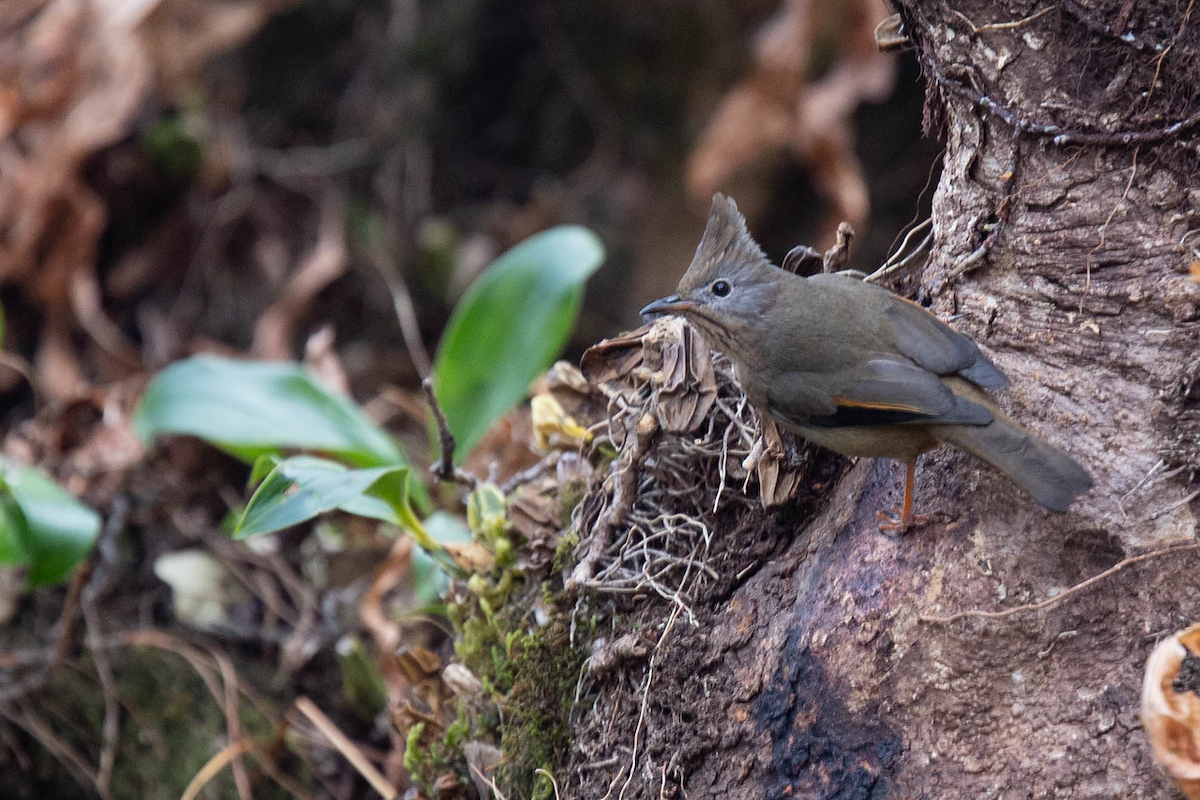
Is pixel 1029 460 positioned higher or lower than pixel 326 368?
higher

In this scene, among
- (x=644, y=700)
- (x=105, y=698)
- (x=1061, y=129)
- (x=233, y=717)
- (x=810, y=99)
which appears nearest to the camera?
(x=1061, y=129)

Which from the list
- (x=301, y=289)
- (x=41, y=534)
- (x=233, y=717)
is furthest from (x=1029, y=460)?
(x=301, y=289)

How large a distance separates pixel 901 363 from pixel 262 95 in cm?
506

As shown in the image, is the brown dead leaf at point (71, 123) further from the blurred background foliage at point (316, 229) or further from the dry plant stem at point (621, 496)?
the dry plant stem at point (621, 496)

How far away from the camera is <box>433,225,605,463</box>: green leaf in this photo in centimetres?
356

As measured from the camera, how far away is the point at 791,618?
223cm

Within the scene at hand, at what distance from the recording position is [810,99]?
5.34 meters

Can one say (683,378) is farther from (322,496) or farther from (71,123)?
(71,123)

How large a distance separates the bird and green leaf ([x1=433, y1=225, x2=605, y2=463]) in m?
0.82

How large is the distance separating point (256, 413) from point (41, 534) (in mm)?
763

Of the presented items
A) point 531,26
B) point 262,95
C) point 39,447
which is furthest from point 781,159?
point 39,447

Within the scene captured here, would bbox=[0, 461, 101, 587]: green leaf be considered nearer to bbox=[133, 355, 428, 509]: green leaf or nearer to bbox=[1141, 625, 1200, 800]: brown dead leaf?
bbox=[133, 355, 428, 509]: green leaf

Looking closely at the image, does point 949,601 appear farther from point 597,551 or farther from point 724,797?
point 597,551

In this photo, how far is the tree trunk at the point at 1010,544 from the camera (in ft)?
6.55
